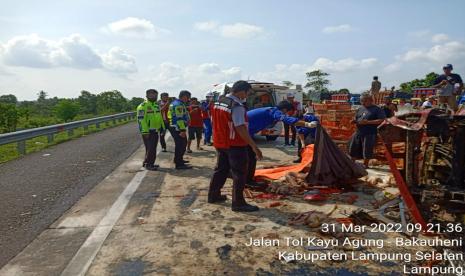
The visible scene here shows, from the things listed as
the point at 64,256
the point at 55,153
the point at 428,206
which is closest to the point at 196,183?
the point at 64,256

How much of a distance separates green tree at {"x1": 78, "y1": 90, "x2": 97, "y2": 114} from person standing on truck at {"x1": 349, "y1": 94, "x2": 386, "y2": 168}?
43932 mm

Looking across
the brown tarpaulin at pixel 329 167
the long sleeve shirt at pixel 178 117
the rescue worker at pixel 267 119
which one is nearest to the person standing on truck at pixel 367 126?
the brown tarpaulin at pixel 329 167

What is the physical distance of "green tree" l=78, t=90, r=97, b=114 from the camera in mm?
47931

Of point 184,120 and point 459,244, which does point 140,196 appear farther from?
point 459,244

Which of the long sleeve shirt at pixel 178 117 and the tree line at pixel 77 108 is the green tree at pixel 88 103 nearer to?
the tree line at pixel 77 108

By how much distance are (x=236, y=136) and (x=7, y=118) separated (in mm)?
22569

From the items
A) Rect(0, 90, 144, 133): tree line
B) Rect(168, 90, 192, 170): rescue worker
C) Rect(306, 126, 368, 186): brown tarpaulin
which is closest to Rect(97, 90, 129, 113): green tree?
Rect(0, 90, 144, 133): tree line

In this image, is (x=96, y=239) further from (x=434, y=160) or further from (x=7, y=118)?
(x=7, y=118)

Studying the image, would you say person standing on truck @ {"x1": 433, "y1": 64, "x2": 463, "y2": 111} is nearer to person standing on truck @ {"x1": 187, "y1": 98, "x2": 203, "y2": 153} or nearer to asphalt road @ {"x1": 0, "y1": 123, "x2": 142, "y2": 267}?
person standing on truck @ {"x1": 187, "y1": 98, "x2": 203, "y2": 153}

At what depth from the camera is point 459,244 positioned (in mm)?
3992

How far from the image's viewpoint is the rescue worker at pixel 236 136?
18.1 feet

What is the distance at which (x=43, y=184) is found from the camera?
7527 mm

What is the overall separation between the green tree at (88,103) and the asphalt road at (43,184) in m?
37.1

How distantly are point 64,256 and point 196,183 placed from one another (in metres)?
3.44
